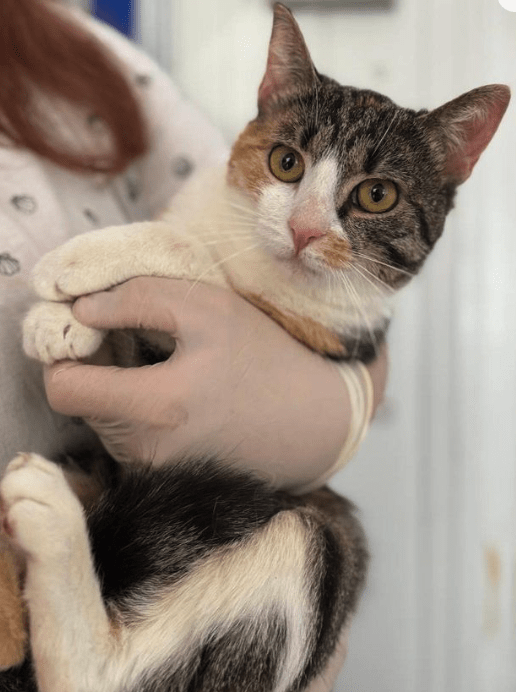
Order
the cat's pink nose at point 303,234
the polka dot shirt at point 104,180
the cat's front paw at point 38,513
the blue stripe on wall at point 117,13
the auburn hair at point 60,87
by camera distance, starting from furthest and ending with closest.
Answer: the blue stripe on wall at point 117,13, the auburn hair at point 60,87, the polka dot shirt at point 104,180, the cat's pink nose at point 303,234, the cat's front paw at point 38,513

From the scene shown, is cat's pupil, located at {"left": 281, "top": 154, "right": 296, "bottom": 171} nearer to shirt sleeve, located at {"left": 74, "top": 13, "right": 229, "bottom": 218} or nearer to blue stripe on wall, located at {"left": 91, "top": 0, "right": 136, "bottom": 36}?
shirt sleeve, located at {"left": 74, "top": 13, "right": 229, "bottom": 218}

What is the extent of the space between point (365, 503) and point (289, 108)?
0.95 m

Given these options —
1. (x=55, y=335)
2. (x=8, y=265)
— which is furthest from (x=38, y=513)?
(x=8, y=265)

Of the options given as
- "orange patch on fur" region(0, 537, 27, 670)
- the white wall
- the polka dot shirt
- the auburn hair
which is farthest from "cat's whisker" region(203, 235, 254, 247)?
the white wall

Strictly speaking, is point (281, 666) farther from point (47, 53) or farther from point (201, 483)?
point (47, 53)

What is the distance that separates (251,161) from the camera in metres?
0.78

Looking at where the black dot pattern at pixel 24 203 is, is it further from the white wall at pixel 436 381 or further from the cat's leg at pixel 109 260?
the white wall at pixel 436 381

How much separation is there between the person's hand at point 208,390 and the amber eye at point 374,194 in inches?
8.2

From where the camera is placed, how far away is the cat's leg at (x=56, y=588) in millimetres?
575

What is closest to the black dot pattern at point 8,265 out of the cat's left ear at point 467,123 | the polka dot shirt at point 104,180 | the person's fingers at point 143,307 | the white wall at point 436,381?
the polka dot shirt at point 104,180

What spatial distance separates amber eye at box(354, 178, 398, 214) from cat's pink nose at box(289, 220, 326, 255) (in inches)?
2.9

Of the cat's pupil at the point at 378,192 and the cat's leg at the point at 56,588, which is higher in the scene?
the cat's pupil at the point at 378,192

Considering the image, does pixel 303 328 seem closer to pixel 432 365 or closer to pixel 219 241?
pixel 219 241

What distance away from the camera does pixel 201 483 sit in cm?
67
